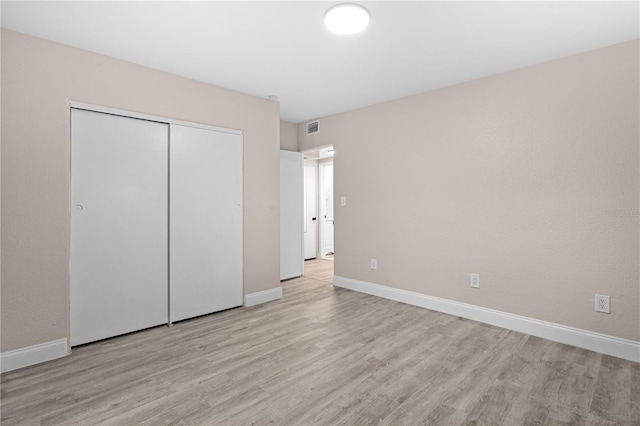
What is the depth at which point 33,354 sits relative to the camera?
2338 mm

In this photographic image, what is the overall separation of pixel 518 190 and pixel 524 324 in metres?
1.24

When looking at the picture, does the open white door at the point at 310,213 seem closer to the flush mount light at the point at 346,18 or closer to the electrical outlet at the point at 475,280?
the electrical outlet at the point at 475,280

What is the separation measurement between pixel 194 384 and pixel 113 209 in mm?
1668

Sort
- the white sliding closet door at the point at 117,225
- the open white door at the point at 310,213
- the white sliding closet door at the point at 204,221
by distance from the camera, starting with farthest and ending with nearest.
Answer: the open white door at the point at 310,213
the white sliding closet door at the point at 204,221
the white sliding closet door at the point at 117,225

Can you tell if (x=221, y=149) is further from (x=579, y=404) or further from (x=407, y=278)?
(x=579, y=404)

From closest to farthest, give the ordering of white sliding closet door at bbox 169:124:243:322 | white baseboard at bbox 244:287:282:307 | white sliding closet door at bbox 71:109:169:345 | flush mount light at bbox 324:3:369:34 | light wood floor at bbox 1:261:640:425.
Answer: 1. light wood floor at bbox 1:261:640:425
2. flush mount light at bbox 324:3:369:34
3. white sliding closet door at bbox 71:109:169:345
4. white sliding closet door at bbox 169:124:243:322
5. white baseboard at bbox 244:287:282:307

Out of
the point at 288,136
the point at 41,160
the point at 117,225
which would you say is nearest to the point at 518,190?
the point at 288,136

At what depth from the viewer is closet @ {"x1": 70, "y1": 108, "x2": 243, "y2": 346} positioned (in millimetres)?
2627

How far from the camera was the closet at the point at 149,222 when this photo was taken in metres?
2.63

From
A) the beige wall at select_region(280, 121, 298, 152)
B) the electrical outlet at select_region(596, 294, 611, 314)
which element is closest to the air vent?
the beige wall at select_region(280, 121, 298, 152)

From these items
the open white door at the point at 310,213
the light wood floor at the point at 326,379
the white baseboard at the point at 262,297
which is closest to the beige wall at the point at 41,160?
the light wood floor at the point at 326,379

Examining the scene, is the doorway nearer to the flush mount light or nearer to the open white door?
the open white door

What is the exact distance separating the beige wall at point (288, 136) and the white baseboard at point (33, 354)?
3555 mm

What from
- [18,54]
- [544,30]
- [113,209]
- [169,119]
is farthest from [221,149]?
[544,30]
